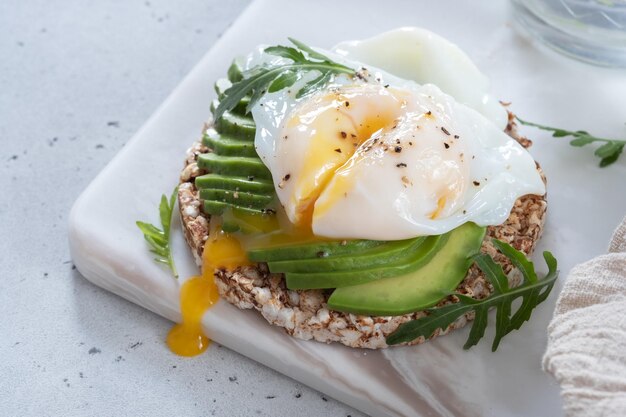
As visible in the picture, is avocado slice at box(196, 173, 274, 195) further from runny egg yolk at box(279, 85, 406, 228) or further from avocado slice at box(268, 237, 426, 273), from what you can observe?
avocado slice at box(268, 237, 426, 273)

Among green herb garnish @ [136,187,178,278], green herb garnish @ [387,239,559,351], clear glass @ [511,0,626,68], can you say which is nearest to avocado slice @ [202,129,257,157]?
green herb garnish @ [136,187,178,278]

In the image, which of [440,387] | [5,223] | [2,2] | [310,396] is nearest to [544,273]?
[440,387]

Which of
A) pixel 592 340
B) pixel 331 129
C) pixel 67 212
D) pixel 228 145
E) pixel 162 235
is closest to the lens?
pixel 592 340

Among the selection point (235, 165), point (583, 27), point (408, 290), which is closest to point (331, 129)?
point (235, 165)

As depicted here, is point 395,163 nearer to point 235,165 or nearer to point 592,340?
point 235,165

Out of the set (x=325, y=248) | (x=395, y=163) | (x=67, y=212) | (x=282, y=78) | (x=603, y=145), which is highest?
(x=282, y=78)

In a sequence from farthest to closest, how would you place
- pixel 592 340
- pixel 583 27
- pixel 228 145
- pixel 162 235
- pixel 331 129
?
pixel 583 27, pixel 162 235, pixel 228 145, pixel 331 129, pixel 592 340
